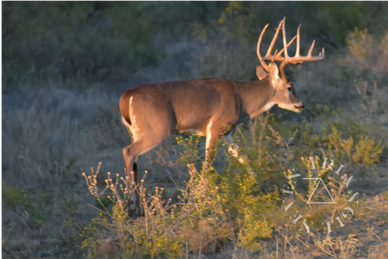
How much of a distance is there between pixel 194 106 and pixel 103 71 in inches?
265

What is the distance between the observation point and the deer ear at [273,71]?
8180 millimetres

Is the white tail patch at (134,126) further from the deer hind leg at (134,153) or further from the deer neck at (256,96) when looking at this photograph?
the deer neck at (256,96)

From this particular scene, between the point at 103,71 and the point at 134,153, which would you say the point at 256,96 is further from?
the point at 103,71

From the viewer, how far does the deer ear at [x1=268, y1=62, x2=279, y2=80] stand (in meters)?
8.18

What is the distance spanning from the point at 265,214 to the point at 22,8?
9.31 metres

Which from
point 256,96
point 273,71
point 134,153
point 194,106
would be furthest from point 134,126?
point 273,71

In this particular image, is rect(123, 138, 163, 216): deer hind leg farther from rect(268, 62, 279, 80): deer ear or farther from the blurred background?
rect(268, 62, 279, 80): deer ear

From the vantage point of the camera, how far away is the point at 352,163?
26.2 ft

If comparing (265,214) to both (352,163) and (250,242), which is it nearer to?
(250,242)

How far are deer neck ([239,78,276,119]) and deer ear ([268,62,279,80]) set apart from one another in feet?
0.33

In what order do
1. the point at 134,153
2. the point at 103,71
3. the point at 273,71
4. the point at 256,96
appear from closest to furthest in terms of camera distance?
the point at 134,153 < the point at 256,96 < the point at 273,71 < the point at 103,71

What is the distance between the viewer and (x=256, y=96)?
8062 mm

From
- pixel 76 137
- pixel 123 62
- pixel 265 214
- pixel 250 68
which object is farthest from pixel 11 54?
pixel 265 214

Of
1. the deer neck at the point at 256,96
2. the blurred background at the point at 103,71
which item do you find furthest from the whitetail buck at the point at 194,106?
the blurred background at the point at 103,71
